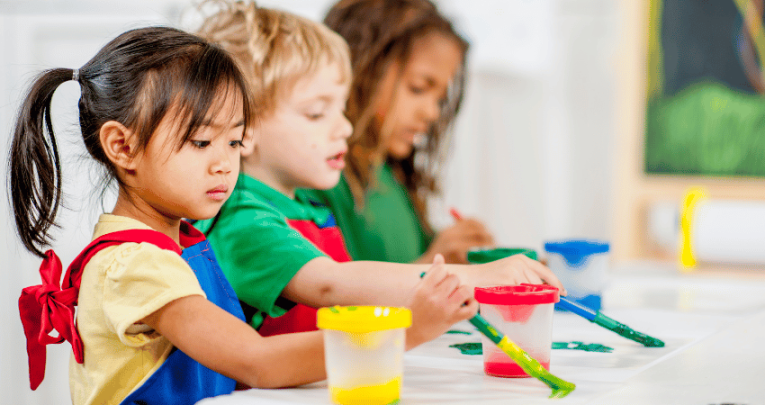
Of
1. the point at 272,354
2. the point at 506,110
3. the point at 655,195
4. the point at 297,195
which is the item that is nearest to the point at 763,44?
the point at 655,195

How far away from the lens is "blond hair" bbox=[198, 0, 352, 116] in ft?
2.77

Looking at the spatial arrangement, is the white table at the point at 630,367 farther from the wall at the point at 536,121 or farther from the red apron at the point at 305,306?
the wall at the point at 536,121

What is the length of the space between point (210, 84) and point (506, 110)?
1.85 meters

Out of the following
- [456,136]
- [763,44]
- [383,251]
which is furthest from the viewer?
[456,136]

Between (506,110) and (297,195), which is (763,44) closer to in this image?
(506,110)

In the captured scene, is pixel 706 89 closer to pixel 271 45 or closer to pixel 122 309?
pixel 271 45

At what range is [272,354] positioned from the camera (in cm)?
55

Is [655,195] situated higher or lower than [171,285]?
lower

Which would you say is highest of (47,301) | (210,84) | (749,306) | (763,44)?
(763,44)

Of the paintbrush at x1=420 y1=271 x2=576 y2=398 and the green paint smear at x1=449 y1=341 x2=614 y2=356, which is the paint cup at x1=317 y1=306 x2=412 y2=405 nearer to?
the paintbrush at x1=420 y1=271 x2=576 y2=398

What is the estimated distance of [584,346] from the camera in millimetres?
711

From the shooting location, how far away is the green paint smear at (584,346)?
69 cm

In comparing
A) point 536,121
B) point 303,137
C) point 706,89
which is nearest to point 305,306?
point 303,137

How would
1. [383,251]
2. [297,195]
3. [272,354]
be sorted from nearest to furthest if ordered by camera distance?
[272,354], [297,195], [383,251]
